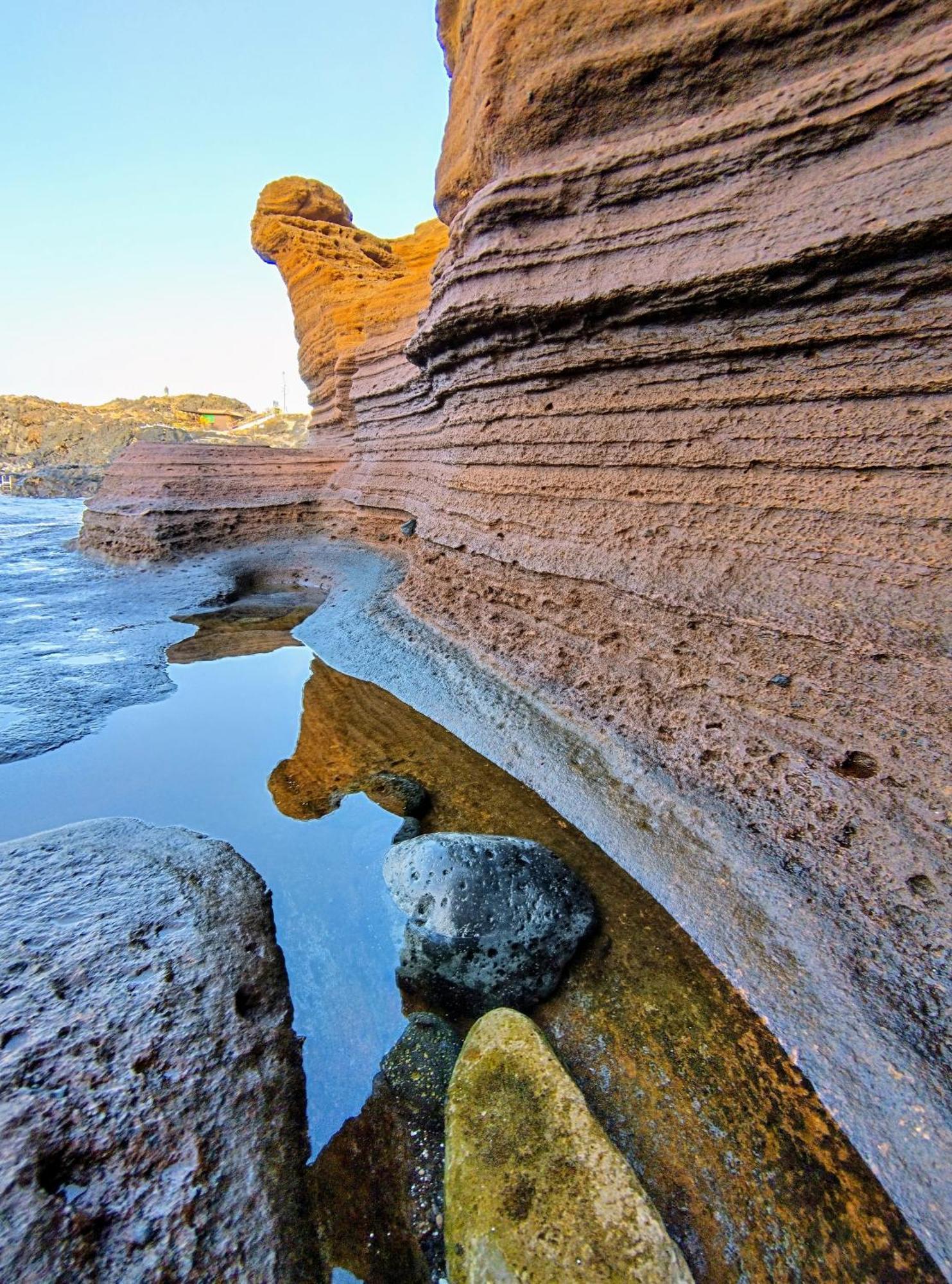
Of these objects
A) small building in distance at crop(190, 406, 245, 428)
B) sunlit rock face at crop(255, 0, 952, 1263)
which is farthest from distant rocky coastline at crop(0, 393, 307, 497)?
sunlit rock face at crop(255, 0, 952, 1263)

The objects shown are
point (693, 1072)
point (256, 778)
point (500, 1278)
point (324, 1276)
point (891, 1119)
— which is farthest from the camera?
point (256, 778)

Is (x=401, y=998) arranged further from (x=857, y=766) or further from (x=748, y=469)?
(x=748, y=469)

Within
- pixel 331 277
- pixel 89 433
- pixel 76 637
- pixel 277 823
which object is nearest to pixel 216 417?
pixel 89 433

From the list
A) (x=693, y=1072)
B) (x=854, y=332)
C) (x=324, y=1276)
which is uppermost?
(x=854, y=332)

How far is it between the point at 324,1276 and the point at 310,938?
1009 mm

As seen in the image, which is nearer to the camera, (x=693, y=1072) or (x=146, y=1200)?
(x=146, y=1200)

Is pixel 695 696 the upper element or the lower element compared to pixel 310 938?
upper

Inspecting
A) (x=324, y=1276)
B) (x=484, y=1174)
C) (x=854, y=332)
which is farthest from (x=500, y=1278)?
(x=854, y=332)

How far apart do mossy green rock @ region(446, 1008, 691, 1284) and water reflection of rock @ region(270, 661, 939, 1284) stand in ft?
0.64

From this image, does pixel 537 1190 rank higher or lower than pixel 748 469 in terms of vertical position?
lower

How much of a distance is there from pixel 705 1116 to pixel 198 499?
29.5ft

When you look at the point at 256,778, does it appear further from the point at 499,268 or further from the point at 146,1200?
the point at 499,268

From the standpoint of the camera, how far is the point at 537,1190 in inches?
49.5

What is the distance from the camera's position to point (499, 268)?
397 cm
